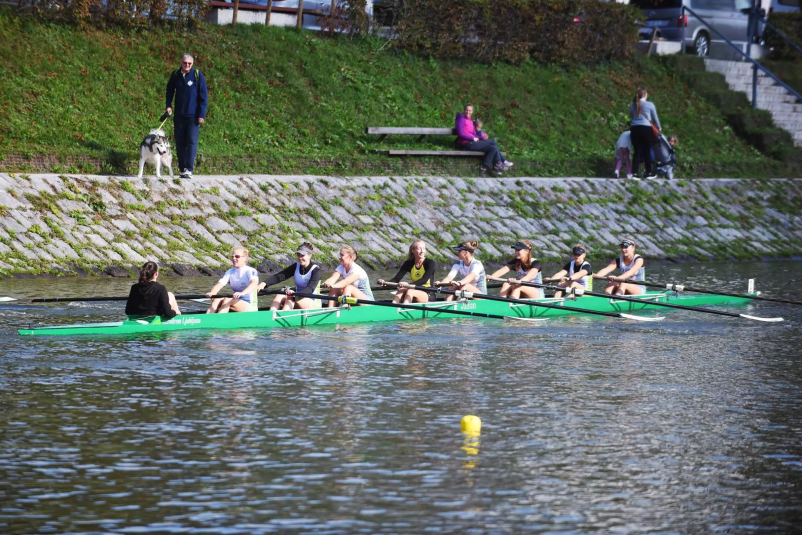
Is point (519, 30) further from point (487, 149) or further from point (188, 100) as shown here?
point (188, 100)

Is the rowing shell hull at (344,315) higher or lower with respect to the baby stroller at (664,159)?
lower

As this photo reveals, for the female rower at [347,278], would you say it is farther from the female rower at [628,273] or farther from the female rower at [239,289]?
the female rower at [628,273]

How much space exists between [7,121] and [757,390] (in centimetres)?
1700

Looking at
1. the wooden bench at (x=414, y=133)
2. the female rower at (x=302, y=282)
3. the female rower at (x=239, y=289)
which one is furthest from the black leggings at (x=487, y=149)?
the female rower at (x=239, y=289)

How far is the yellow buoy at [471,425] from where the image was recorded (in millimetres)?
10930

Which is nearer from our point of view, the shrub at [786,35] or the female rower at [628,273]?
the female rower at [628,273]

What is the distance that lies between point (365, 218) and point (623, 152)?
28.5 feet

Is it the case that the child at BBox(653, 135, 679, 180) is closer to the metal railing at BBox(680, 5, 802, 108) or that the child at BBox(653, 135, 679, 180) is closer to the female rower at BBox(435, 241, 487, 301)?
the metal railing at BBox(680, 5, 802, 108)

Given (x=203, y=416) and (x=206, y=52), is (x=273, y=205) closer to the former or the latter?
(x=206, y=52)

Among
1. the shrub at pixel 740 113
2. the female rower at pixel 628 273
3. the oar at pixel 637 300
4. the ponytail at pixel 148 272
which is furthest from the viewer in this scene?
the shrub at pixel 740 113

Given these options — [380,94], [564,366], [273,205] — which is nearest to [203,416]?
[564,366]

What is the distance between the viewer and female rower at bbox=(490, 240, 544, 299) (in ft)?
66.8

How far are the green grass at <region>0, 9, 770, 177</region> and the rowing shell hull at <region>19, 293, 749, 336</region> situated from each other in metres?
8.52

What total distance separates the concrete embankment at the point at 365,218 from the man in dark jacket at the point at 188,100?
0.90 meters
